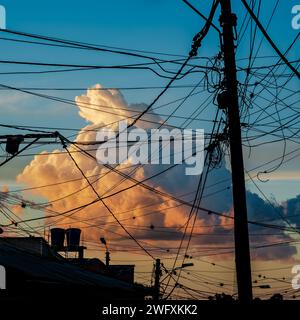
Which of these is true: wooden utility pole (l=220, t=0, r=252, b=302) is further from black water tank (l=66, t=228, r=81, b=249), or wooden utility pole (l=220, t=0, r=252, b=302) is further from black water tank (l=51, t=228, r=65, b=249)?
black water tank (l=66, t=228, r=81, b=249)

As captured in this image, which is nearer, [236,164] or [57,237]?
[236,164]

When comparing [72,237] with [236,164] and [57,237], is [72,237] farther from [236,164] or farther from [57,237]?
[236,164]

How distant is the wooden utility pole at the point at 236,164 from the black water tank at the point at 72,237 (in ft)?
115

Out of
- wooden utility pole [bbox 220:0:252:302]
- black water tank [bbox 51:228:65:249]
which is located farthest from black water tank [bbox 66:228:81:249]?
wooden utility pole [bbox 220:0:252:302]

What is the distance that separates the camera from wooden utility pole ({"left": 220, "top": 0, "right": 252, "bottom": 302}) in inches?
561

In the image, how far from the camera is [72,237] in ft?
164

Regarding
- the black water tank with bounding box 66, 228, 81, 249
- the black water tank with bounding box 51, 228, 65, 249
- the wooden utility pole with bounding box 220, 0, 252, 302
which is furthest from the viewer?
the black water tank with bounding box 66, 228, 81, 249

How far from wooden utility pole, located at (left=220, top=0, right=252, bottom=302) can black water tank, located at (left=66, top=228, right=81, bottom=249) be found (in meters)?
35.0

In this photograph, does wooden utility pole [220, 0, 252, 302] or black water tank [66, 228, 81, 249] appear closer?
wooden utility pole [220, 0, 252, 302]

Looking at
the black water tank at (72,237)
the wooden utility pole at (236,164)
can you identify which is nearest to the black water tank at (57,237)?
the black water tank at (72,237)

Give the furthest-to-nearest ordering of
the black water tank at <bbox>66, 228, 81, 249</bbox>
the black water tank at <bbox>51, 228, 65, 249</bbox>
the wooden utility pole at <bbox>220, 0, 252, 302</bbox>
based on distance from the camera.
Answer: the black water tank at <bbox>66, 228, 81, 249</bbox> < the black water tank at <bbox>51, 228, 65, 249</bbox> < the wooden utility pole at <bbox>220, 0, 252, 302</bbox>

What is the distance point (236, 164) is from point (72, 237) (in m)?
36.7

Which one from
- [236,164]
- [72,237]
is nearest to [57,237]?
[72,237]
